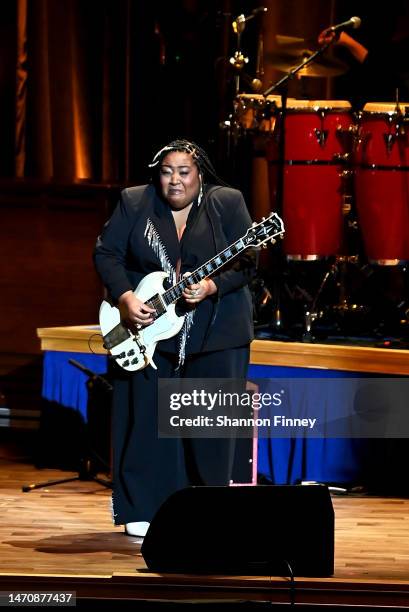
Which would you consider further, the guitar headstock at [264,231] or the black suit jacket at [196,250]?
the black suit jacket at [196,250]

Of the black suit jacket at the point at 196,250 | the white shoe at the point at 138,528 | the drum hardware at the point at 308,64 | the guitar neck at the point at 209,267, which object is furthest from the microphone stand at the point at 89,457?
the drum hardware at the point at 308,64

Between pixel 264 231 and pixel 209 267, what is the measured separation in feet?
0.77

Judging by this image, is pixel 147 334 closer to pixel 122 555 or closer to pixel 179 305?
pixel 179 305

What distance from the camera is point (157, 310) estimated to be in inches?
184

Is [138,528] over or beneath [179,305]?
beneath

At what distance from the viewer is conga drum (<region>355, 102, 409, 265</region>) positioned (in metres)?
6.71

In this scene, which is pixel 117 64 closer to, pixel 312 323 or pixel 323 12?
pixel 323 12

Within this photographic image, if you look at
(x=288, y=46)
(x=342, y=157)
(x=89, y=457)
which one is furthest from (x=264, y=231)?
(x=288, y=46)

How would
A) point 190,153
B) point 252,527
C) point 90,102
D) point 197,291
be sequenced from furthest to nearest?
1. point 90,102
2. point 190,153
3. point 197,291
4. point 252,527

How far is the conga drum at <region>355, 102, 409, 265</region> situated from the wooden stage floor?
1546 mm

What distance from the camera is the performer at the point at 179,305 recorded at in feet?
15.4

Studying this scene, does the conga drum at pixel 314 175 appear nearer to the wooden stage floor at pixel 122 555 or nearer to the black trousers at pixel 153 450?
the wooden stage floor at pixel 122 555

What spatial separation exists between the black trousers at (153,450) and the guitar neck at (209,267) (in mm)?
280

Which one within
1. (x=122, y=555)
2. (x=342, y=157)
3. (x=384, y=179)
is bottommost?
(x=122, y=555)
